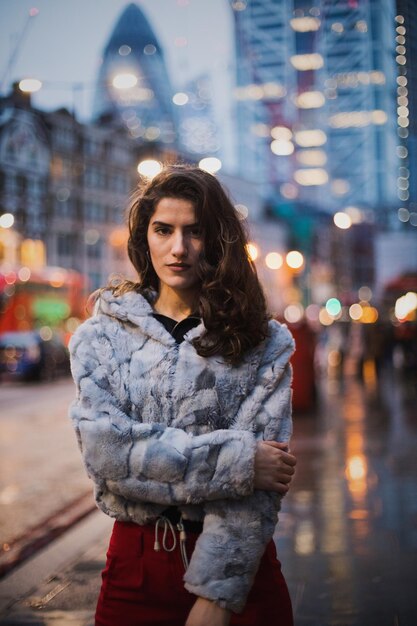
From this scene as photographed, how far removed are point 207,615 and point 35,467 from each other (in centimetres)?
831

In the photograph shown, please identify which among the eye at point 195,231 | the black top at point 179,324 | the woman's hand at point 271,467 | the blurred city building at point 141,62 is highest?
the blurred city building at point 141,62

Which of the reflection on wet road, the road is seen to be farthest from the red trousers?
the road

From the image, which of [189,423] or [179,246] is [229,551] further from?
[179,246]

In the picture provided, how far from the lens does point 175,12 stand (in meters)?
11.9

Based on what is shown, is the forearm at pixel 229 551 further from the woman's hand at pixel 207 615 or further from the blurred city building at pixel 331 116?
the blurred city building at pixel 331 116

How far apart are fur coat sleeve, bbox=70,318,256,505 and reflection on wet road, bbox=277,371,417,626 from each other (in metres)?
2.42

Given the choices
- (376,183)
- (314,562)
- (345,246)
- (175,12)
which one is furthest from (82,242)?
(314,562)

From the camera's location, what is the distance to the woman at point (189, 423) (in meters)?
2.17

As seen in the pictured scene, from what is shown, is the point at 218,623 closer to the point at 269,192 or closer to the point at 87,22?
the point at 87,22

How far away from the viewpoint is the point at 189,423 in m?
2.27

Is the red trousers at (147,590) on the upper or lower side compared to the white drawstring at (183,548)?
lower

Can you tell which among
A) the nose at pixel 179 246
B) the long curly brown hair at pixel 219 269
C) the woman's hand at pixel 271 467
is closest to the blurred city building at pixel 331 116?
the long curly brown hair at pixel 219 269

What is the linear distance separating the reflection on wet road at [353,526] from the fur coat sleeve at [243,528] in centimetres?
229

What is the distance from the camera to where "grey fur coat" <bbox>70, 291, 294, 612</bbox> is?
85.2 inches
